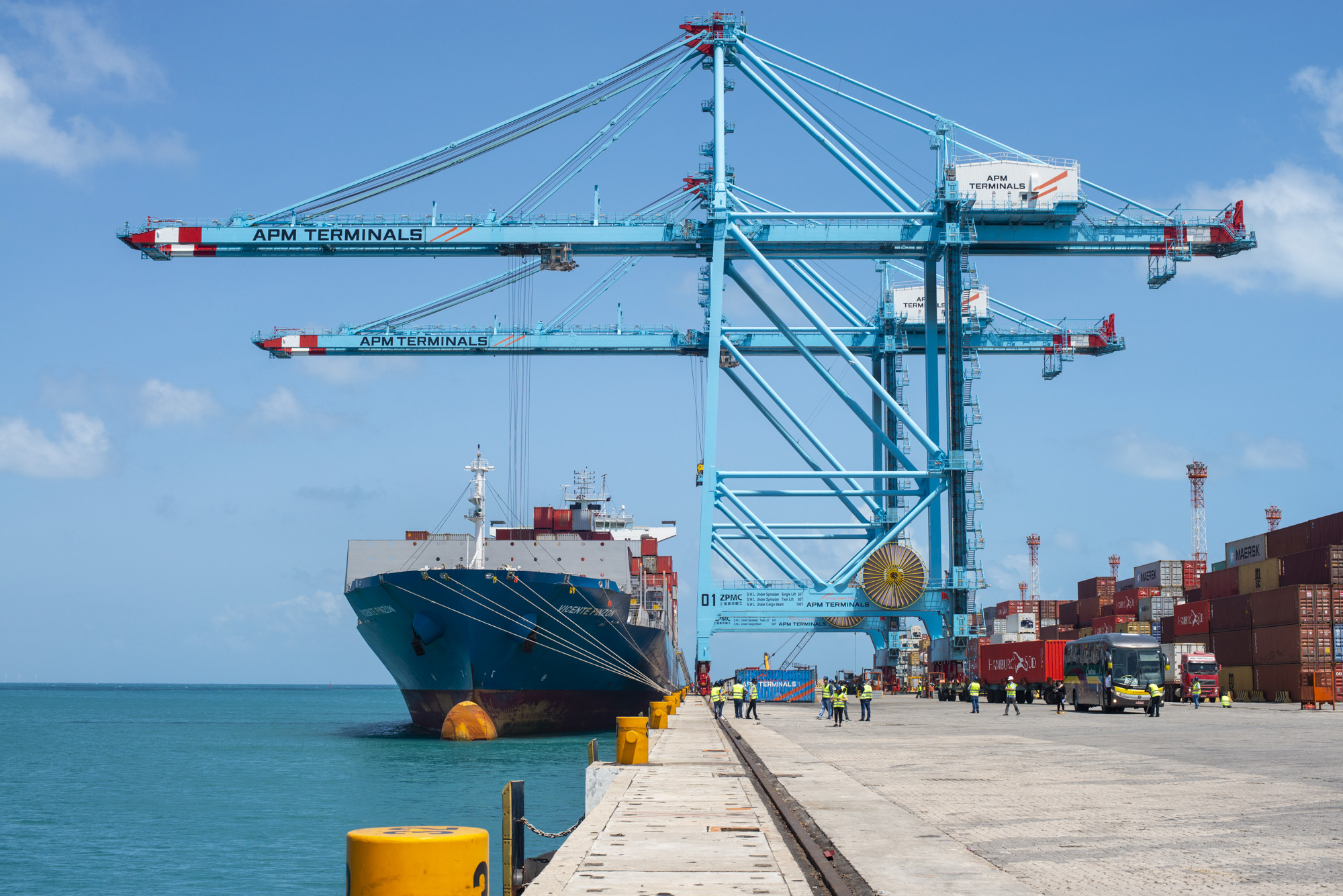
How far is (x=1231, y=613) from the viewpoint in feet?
171

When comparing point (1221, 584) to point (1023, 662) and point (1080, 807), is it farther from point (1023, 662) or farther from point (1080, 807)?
point (1080, 807)

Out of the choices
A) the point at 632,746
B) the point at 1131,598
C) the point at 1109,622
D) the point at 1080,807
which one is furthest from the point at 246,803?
the point at 1131,598

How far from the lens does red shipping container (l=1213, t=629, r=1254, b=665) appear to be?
5044 centimetres

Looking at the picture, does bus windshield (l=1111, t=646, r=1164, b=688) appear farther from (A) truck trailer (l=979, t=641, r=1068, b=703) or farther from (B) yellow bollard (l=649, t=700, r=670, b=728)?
(B) yellow bollard (l=649, t=700, r=670, b=728)

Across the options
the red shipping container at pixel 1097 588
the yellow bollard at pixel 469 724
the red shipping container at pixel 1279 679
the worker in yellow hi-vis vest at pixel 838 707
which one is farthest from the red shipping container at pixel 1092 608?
the yellow bollard at pixel 469 724

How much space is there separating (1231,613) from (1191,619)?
16.2 ft

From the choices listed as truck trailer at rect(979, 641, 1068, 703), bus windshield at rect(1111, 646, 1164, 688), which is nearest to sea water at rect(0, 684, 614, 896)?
bus windshield at rect(1111, 646, 1164, 688)

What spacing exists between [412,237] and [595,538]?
22.9 m

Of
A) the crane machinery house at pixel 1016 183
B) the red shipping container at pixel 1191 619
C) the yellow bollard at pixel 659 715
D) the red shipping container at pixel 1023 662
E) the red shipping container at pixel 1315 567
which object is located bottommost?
the red shipping container at pixel 1023 662

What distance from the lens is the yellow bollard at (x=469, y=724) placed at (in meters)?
35.2

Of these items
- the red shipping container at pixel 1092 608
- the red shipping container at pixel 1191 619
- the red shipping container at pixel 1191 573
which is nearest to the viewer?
the red shipping container at pixel 1191 619

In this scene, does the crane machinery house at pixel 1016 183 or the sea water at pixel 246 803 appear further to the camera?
the crane machinery house at pixel 1016 183

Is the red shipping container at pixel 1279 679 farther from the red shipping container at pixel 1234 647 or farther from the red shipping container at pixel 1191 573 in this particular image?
the red shipping container at pixel 1191 573

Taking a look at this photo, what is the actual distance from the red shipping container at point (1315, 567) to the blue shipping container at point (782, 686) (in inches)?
809
